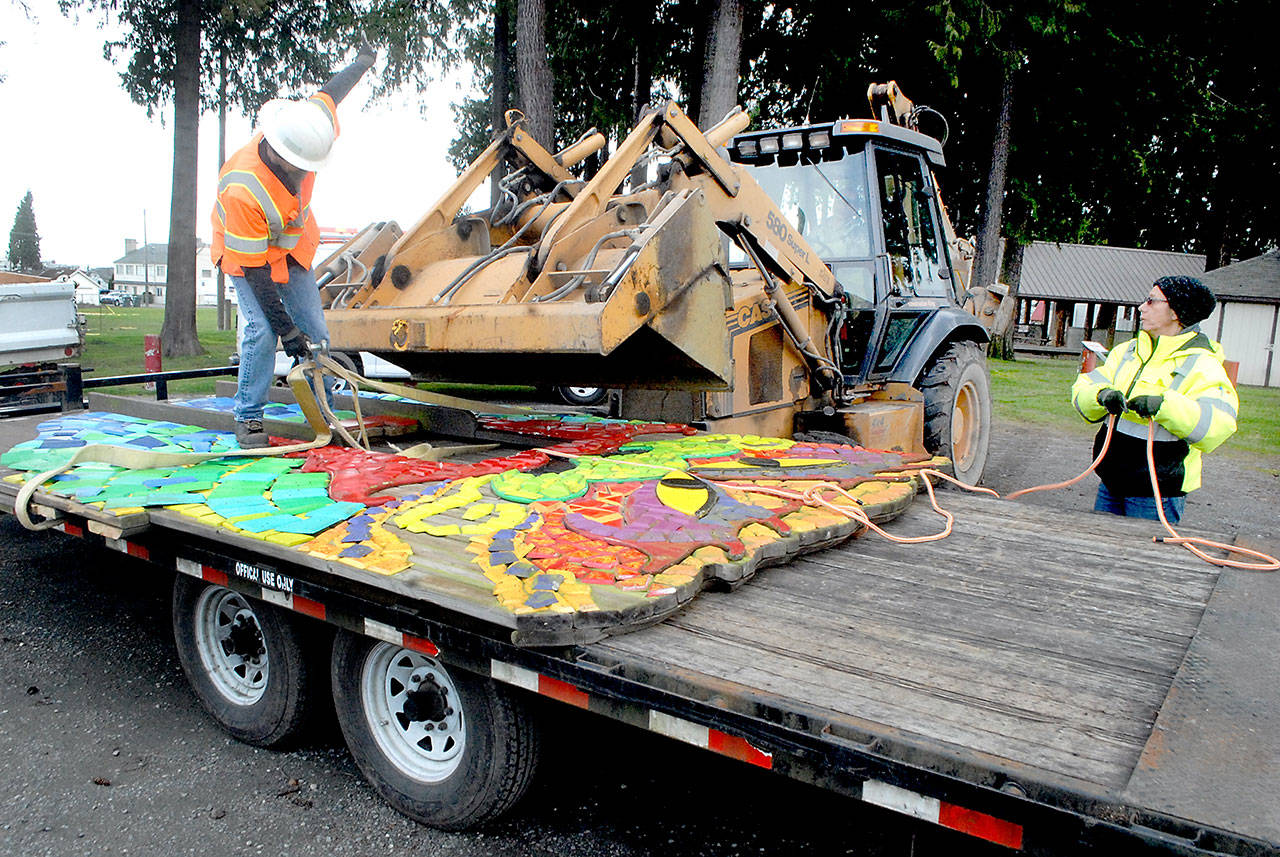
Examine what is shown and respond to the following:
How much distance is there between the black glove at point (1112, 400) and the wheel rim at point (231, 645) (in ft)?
12.2

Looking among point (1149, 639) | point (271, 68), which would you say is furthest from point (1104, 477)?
point (271, 68)

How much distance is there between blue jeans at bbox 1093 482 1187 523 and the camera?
13.9 ft

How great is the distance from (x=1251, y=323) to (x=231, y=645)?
3008 centimetres

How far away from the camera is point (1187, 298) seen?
3.96m

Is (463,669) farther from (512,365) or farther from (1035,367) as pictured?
(1035,367)

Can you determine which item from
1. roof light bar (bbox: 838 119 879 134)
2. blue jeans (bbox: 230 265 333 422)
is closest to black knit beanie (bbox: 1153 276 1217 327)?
roof light bar (bbox: 838 119 879 134)

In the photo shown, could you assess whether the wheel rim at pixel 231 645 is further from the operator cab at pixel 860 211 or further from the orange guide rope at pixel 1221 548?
the operator cab at pixel 860 211

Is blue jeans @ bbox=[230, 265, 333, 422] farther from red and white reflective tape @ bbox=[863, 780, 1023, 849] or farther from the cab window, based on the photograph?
red and white reflective tape @ bbox=[863, 780, 1023, 849]

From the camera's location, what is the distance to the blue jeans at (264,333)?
15.8ft

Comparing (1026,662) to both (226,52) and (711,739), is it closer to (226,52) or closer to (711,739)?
(711,739)

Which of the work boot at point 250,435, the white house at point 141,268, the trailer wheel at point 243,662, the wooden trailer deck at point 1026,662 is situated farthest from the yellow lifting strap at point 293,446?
the white house at point 141,268

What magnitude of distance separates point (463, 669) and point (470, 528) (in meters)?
0.63

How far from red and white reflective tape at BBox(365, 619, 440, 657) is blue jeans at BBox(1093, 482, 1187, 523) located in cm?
321

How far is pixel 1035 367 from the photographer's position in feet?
80.1
